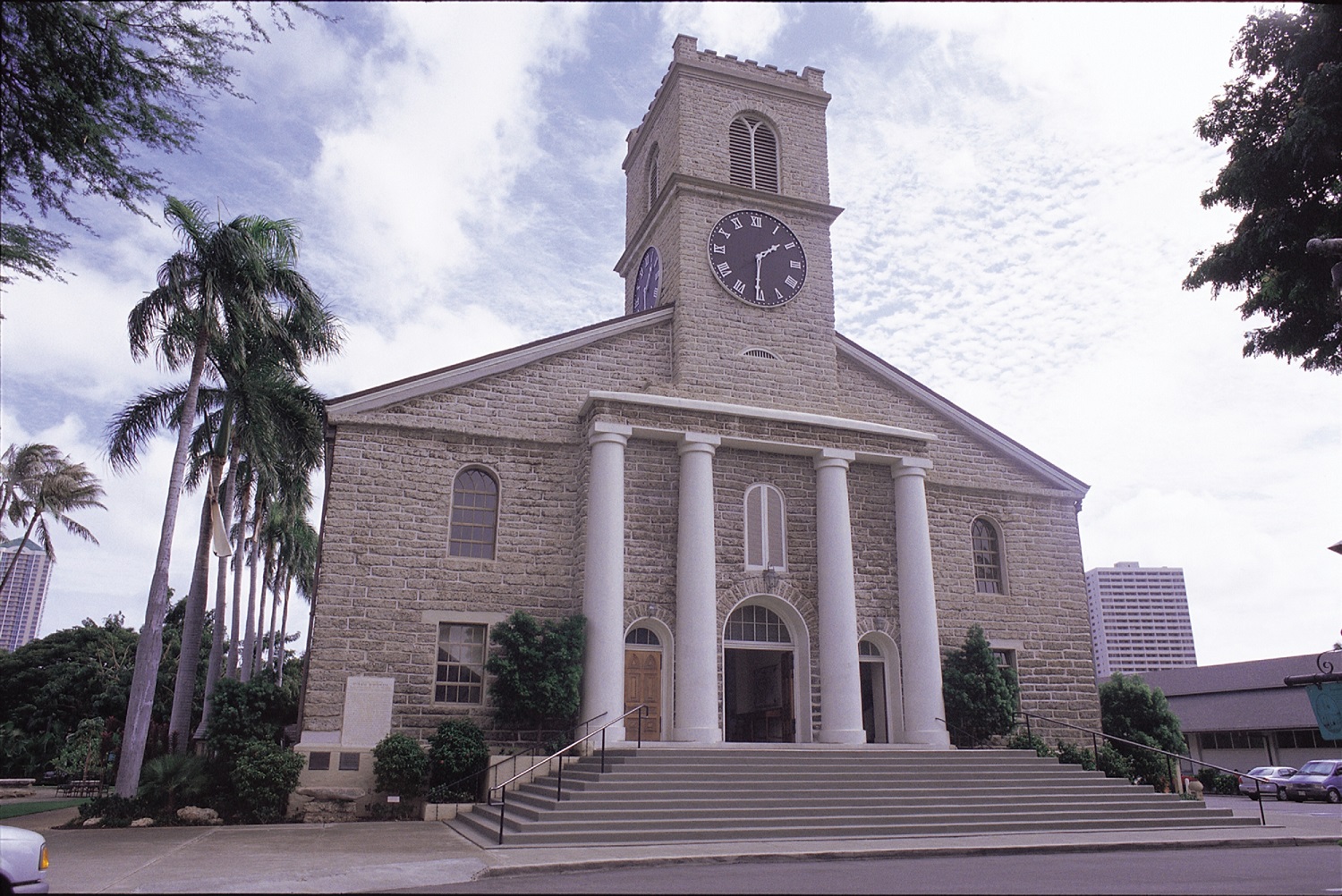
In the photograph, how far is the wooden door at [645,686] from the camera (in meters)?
19.7

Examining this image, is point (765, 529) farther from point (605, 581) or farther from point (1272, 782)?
point (1272, 782)

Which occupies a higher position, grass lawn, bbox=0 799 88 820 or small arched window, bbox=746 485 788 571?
small arched window, bbox=746 485 788 571

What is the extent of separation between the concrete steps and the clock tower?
28.4ft

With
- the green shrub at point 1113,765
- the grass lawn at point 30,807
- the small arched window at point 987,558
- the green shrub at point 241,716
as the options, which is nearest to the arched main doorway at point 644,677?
the green shrub at point 241,716

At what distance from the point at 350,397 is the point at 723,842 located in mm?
11589

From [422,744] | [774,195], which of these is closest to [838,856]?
[422,744]

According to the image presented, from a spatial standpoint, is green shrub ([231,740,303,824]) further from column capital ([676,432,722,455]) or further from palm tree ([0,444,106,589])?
palm tree ([0,444,106,589])

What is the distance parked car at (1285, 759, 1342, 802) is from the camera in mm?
29453

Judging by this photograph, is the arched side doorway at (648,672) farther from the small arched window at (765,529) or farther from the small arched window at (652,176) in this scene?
the small arched window at (652,176)

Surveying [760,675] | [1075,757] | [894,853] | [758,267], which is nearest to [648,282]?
[758,267]

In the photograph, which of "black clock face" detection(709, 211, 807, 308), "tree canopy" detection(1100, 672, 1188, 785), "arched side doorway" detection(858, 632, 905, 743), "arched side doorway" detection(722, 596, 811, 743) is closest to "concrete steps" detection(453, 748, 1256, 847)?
"arched side doorway" detection(722, 596, 811, 743)

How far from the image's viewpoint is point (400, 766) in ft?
55.7

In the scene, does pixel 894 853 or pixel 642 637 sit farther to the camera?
pixel 642 637

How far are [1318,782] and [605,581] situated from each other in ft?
84.7
